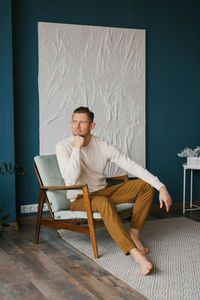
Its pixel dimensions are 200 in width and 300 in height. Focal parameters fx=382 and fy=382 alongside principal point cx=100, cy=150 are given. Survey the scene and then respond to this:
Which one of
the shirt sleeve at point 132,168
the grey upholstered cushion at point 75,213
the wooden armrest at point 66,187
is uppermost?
the shirt sleeve at point 132,168

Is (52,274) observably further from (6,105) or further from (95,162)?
(6,105)

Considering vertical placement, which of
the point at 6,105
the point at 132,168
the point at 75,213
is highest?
the point at 6,105

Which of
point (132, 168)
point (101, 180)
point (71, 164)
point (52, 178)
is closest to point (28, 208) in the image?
point (52, 178)

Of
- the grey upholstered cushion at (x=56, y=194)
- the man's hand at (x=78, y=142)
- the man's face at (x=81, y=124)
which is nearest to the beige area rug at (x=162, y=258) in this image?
the grey upholstered cushion at (x=56, y=194)

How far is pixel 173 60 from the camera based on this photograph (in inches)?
183

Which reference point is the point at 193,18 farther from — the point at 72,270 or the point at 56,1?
the point at 72,270

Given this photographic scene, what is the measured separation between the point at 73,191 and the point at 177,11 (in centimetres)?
275

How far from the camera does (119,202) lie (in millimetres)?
3133

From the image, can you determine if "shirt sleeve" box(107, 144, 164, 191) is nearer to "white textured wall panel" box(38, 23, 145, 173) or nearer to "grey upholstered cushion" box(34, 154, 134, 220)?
"grey upholstered cushion" box(34, 154, 134, 220)

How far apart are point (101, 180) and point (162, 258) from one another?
2.76ft

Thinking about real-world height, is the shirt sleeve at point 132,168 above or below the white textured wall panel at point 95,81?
A: below

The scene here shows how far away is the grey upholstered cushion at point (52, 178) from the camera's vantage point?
320 cm

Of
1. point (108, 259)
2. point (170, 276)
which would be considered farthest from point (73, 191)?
point (170, 276)

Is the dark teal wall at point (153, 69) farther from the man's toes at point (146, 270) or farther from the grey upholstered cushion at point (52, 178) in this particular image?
the man's toes at point (146, 270)
